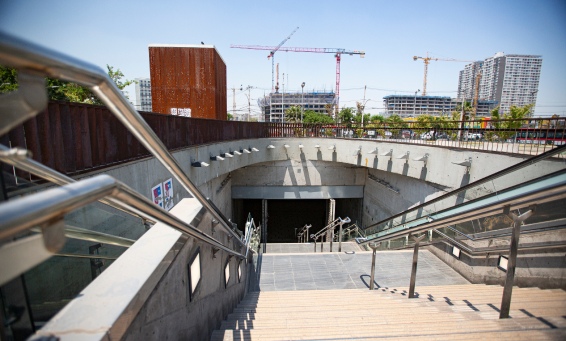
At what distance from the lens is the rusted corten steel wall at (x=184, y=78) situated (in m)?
15.0

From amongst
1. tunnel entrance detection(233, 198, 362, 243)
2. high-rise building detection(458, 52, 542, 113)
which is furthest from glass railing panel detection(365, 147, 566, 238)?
high-rise building detection(458, 52, 542, 113)

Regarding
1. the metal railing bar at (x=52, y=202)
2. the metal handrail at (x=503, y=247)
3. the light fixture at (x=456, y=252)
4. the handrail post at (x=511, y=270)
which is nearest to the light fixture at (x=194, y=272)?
the metal railing bar at (x=52, y=202)

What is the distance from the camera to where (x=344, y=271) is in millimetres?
7184

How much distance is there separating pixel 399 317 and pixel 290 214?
2089 centimetres

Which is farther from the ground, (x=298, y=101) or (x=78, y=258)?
(x=298, y=101)

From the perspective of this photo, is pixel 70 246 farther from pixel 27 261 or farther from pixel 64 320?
pixel 27 261

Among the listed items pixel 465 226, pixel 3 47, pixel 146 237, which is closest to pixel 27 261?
pixel 3 47

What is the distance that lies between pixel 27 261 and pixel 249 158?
622 inches

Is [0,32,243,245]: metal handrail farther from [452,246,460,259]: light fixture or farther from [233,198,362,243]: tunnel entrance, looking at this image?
[233,198,362,243]: tunnel entrance

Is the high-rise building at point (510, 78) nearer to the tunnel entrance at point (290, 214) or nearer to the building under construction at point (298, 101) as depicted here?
the building under construction at point (298, 101)

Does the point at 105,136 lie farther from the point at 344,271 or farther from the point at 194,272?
the point at 344,271

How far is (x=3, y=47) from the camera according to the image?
65 centimetres

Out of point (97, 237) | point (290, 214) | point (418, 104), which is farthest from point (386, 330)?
point (418, 104)

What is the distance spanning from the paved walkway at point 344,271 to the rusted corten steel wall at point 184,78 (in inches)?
412
